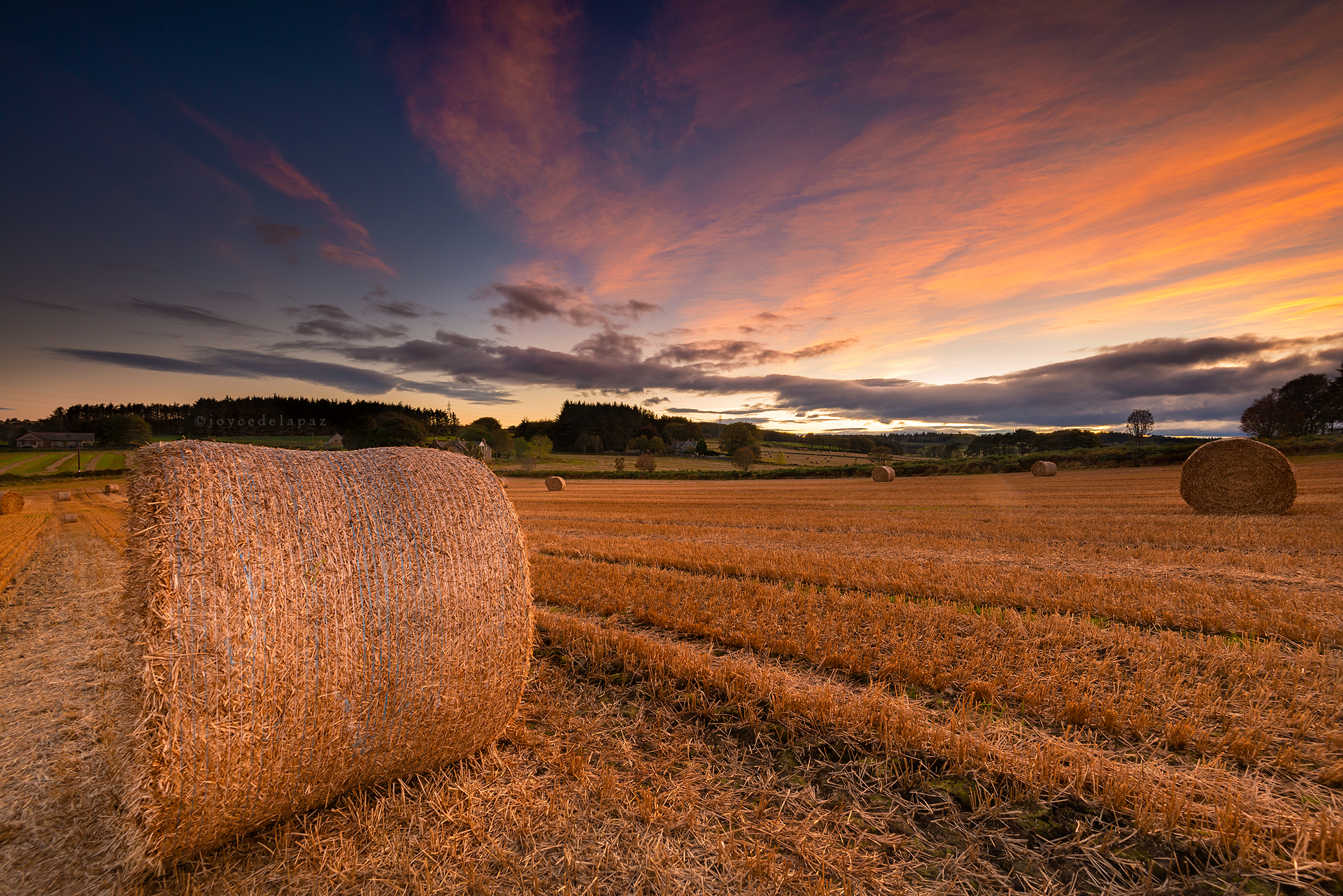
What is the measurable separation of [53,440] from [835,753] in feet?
321

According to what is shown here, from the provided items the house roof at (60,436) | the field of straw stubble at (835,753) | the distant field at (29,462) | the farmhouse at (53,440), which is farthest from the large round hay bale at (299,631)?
the house roof at (60,436)

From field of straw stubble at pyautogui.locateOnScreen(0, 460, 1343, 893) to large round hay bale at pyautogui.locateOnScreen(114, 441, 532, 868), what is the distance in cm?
33

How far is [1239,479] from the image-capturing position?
52.5 feet

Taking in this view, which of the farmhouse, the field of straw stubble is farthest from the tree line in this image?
the farmhouse

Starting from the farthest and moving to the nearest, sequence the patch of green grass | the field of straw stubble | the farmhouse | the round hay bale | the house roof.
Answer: the house roof
the farmhouse
the patch of green grass
the round hay bale
the field of straw stubble

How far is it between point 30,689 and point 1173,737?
9.41 m

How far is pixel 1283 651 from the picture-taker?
17.1 feet

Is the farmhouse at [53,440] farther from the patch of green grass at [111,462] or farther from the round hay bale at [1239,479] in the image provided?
the round hay bale at [1239,479]

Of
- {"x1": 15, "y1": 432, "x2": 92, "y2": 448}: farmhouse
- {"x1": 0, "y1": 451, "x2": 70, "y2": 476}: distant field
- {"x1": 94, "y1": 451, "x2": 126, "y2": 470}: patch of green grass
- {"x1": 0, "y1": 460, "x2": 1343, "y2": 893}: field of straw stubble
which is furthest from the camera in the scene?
{"x1": 15, "y1": 432, "x2": 92, "y2": 448}: farmhouse

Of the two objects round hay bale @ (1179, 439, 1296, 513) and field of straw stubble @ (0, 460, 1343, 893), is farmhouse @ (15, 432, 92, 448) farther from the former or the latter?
round hay bale @ (1179, 439, 1296, 513)

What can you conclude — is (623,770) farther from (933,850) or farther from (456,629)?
(933,850)

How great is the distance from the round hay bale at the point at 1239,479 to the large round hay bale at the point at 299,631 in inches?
855

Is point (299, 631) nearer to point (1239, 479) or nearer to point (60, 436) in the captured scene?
point (1239, 479)

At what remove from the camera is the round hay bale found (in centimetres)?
1539
